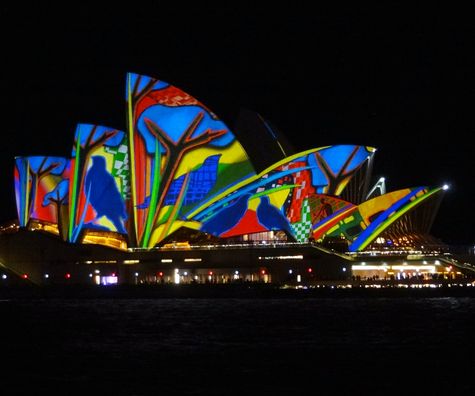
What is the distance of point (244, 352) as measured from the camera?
27172 mm

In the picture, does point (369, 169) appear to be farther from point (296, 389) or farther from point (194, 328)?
point (296, 389)

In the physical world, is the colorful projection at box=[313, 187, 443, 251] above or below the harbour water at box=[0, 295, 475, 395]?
above

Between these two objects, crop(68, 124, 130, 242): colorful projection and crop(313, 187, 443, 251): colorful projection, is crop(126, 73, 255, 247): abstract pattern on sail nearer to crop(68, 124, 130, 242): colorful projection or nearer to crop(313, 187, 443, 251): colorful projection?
crop(68, 124, 130, 242): colorful projection

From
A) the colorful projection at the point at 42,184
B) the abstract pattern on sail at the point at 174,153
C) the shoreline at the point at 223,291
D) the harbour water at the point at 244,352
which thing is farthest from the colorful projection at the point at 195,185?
the harbour water at the point at 244,352

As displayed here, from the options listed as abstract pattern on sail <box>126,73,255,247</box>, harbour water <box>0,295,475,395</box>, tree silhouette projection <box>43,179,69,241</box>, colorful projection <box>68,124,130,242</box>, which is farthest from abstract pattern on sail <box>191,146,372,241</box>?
harbour water <box>0,295,475,395</box>

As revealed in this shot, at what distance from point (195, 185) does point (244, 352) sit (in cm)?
3953

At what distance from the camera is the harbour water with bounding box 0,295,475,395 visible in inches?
818

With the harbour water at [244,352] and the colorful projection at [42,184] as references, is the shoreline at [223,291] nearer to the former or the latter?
the colorful projection at [42,184]

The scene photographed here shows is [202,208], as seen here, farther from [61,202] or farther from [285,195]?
[61,202]

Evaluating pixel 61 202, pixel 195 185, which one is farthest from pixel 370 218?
pixel 61 202

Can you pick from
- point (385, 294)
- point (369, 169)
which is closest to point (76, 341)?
point (385, 294)

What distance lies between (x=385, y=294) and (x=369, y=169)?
15107mm

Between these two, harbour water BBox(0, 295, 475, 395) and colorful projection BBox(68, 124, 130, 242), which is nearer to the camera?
harbour water BBox(0, 295, 475, 395)

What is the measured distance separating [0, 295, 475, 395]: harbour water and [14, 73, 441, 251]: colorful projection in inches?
824
